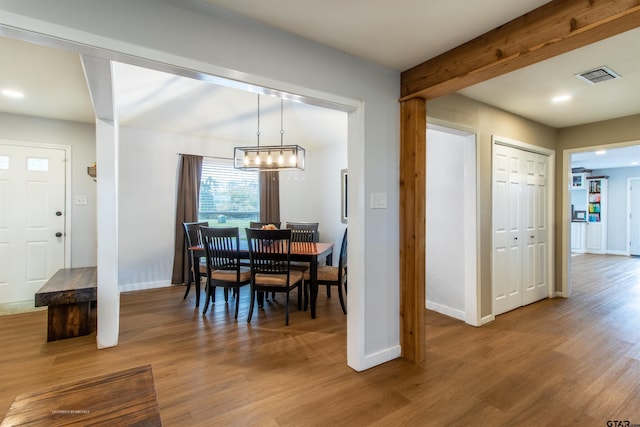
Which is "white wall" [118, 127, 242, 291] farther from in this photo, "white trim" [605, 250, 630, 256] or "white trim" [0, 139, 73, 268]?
"white trim" [605, 250, 630, 256]

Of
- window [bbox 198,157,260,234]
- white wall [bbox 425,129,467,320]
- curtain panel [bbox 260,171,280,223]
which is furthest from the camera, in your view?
curtain panel [bbox 260,171,280,223]

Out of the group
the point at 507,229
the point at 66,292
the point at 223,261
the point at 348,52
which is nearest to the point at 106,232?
the point at 66,292

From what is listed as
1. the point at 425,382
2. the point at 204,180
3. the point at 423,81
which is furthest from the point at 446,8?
the point at 204,180

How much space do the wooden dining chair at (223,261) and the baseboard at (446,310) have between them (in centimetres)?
226

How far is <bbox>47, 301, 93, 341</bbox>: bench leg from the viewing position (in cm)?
275

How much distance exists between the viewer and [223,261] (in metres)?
3.41

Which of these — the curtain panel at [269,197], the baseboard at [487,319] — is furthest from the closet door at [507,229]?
the curtain panel at [269,197]

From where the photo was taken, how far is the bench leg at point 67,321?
9.04 ft

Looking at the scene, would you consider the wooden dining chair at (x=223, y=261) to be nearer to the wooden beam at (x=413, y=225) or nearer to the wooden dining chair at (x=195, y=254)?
the wooden dining chair at (x=195, y=254)

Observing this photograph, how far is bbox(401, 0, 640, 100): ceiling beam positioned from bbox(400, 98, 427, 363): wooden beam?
0.86 ft

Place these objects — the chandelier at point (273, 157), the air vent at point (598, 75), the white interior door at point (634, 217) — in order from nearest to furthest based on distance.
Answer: the air vent at point (598, 75)
the chandelier at point (273, 157)
the white interior door at point (634, 217)

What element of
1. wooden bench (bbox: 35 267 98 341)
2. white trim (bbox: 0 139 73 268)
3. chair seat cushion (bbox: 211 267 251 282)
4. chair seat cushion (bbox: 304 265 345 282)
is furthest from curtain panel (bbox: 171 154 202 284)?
chair seat cushion (bbox: 304 265 345 282)

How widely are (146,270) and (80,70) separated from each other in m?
2.94

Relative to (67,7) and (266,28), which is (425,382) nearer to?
(266,28)
